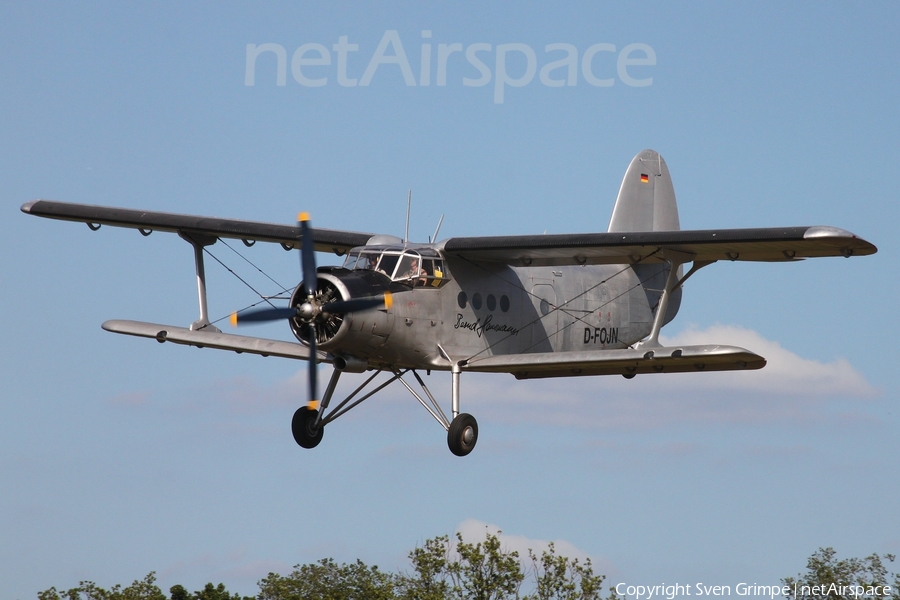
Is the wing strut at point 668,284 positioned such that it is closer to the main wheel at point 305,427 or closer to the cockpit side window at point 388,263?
the cockpit side window at point 388,263

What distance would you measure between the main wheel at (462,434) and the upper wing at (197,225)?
4776 mm

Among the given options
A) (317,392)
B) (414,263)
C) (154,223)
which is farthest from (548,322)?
(154,223)

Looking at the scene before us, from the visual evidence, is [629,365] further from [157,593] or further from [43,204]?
[157,593]

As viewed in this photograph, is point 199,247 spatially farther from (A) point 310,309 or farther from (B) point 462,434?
(B) point 462,434

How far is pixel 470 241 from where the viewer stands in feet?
82.4

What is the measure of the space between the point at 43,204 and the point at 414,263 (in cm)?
947

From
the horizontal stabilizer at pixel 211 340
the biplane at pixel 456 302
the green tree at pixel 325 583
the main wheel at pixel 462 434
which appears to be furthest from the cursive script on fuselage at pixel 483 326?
the green tree at pixel 325 583

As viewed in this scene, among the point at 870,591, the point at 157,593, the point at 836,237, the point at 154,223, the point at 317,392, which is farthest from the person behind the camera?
the point at 157,593

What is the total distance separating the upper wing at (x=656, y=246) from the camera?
2297 cm

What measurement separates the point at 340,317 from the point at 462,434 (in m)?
3.34

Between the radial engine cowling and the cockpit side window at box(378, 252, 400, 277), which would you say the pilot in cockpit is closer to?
the cockpit side window at box(378, 252, 400, 277)

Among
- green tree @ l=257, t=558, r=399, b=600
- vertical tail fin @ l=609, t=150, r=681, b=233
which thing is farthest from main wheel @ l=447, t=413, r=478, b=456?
green tree @ l=257, t=558, r=399, b=600

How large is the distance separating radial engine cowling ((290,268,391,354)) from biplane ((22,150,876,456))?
0.9 inches

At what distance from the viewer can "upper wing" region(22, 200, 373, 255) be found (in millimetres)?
27812
